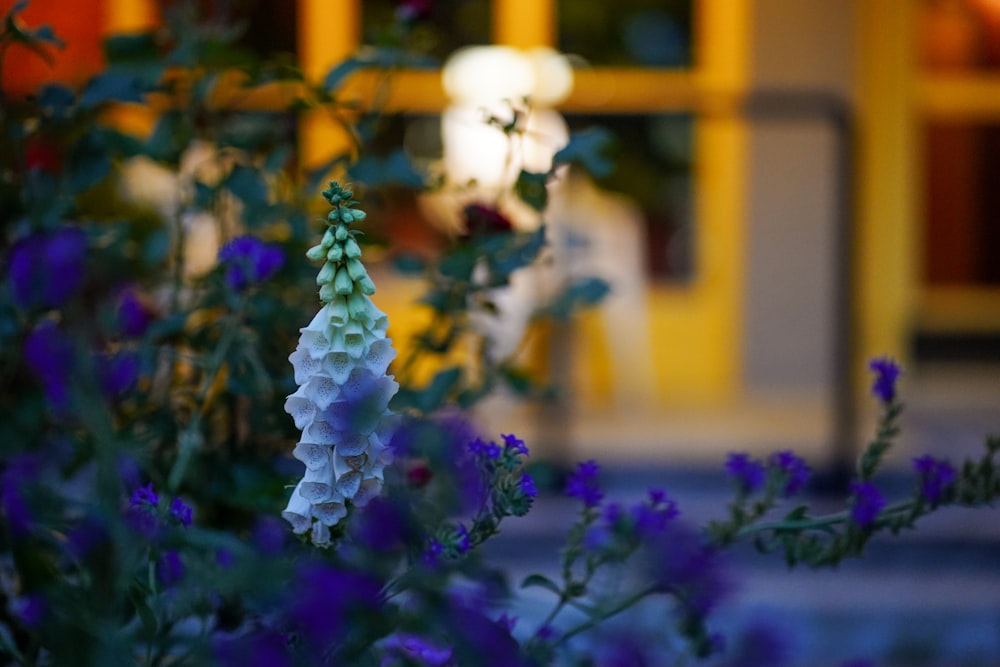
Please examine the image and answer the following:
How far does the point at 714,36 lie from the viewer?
5023 mm

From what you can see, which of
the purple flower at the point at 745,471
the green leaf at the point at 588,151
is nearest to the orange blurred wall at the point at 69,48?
the green leaf at the point at 588,151

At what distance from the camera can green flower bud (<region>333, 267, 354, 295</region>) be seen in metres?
0.77

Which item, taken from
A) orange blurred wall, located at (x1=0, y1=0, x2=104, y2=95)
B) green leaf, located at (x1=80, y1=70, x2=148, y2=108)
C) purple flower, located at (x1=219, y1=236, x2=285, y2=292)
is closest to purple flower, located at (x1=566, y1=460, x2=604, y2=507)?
purple flower, located at (x1=219, y1=236, x2=285, y2=292)

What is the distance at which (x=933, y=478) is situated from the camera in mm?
1058

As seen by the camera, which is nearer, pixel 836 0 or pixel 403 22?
pixel 403 22

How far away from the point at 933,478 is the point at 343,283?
1.89 feet

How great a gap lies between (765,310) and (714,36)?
1155 millimetres

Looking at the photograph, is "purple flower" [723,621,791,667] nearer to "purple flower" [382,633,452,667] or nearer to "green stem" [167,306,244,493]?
"purple flower" [382,633,452,667]

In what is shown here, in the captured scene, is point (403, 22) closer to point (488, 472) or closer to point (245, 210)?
point (245, 210)

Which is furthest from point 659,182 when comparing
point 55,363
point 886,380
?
point 55,363

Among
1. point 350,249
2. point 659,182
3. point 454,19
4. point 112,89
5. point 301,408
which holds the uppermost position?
point 454,19

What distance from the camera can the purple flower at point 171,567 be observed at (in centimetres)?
95

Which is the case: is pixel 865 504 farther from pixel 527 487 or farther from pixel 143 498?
pixel 143 498

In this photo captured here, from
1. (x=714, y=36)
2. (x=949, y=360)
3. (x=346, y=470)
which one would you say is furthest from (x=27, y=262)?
(x=949, y=360)
